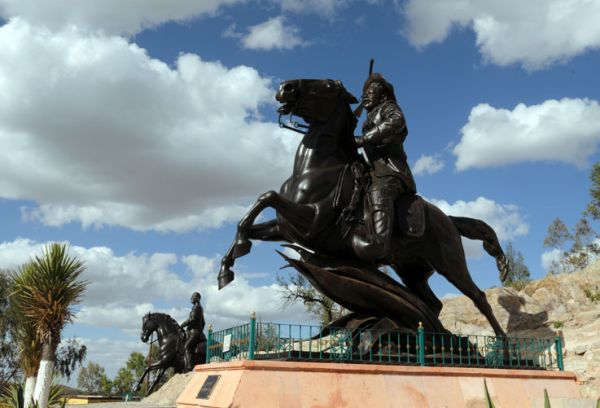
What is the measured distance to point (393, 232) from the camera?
9.40m

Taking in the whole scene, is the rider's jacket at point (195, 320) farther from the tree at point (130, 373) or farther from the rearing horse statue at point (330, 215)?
the tree at point (130, 373)

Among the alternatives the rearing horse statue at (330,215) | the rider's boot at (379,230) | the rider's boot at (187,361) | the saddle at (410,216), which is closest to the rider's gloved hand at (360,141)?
the rearing horse statue at (330,215)

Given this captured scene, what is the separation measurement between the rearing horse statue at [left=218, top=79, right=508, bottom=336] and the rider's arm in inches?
15.8

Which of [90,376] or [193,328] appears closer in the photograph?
[193,328]

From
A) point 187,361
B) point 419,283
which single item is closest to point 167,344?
point 187,361

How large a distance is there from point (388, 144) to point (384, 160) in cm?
27

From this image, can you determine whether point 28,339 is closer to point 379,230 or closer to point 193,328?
point 379,230

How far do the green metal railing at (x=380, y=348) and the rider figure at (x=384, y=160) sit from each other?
4.13ft

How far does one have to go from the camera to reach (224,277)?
333 inches

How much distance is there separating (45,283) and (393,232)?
21.2ft

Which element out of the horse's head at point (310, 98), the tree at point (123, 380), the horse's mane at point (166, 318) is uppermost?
the horse's head at point (310, 98)

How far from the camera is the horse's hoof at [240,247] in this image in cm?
855

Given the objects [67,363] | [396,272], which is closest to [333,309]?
[67,363]

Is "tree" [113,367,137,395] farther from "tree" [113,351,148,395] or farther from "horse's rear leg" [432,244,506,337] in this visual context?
"horse's rear leg" [432,244,506,337]
